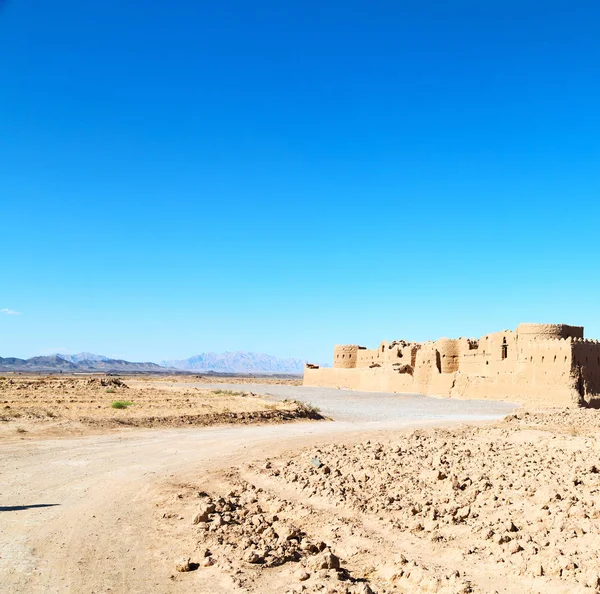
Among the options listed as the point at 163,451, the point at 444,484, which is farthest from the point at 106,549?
the point at 163,451

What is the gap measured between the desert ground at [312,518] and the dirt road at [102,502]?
0.04 metres

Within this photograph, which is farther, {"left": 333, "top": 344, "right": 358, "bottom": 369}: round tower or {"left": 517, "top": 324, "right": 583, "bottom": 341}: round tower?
{"left": 333, "top": 344, "right": 358, "bottom": 369}: round tower

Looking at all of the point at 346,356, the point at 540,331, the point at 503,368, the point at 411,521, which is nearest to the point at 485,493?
the point at 411,521

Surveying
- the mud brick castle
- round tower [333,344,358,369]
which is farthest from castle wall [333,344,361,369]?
the mud brick castle

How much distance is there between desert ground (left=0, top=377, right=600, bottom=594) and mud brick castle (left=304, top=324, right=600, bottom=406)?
1867 cm

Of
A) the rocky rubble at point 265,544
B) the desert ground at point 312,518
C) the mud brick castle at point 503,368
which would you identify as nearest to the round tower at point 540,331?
the mud brick castle at point 503,368

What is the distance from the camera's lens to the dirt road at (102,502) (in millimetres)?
6883

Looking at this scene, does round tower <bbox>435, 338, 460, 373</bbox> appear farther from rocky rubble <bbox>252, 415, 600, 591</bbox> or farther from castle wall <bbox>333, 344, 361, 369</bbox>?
rocky rubble <bbox>252, 415, 600, 591</bbox>

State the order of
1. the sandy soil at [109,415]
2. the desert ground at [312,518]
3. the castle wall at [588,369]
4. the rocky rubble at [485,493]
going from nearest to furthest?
the desert ground at [312,518] → the rocky rubble at [485,493] → the sandy soil at [109,415] → the castle wall at [588,369]

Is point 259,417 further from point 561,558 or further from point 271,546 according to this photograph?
point 561,558

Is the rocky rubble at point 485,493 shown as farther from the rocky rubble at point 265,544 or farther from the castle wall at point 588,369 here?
the castle wall at point 588,369

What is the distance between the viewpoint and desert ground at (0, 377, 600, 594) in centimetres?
662

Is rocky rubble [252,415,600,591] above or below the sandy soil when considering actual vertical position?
above

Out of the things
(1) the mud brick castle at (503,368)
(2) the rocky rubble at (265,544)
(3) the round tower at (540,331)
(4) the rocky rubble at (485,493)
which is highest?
(3) the round tower at (540,331)
